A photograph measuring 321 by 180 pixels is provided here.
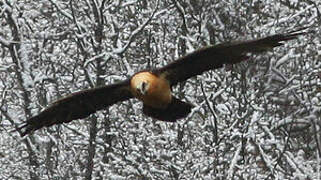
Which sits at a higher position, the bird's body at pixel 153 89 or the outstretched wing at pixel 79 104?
the outstretched wing at pixel 79 104

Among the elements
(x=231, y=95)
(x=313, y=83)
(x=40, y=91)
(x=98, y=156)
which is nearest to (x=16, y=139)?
(x=40, y=91)

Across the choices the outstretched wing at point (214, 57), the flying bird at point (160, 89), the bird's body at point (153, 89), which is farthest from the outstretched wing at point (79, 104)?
the bird's body at point (153, 89)

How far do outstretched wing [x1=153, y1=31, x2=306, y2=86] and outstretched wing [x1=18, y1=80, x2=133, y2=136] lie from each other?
1.57 ft

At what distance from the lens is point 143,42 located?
40.8ft

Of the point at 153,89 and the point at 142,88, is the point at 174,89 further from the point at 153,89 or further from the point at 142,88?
the point at 142,88

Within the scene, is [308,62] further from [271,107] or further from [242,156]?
[242,156]

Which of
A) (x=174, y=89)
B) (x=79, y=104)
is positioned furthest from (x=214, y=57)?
(x=174, y=89)

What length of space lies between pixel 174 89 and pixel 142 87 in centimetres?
475

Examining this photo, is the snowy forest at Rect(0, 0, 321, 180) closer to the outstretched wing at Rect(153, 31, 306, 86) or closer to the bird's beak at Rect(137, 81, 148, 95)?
the outstretched wing at Rect(153, 31, 306, 86)

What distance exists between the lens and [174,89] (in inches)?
450

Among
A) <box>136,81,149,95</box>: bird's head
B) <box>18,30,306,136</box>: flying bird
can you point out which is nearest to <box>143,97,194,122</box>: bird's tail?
<box>18,30,306,136</box>: flying bird

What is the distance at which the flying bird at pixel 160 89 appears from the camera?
674 cm

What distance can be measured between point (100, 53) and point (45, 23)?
214 cm

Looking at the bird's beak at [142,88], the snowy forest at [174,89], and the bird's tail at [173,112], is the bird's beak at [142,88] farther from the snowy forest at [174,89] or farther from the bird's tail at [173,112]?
the snowy forest at [174,89]
